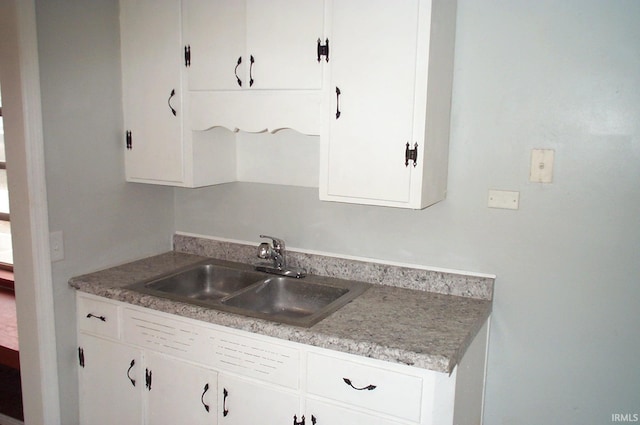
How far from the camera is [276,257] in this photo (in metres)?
2.43

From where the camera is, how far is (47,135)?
2098mm

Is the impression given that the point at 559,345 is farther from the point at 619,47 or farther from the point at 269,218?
the point at 269,218

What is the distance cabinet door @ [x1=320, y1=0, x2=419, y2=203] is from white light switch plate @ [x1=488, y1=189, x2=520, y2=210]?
426 millimetres

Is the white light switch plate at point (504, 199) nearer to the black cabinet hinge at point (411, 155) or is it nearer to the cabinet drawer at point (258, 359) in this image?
the black cabinet hinge at point (411, 155)

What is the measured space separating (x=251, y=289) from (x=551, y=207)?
1296mm

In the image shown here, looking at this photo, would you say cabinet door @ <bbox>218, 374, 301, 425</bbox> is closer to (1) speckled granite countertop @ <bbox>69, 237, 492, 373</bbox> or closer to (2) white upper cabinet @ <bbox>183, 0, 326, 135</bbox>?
(1) speckled granite countertop @ <bbox>69, 237, 492, 373</bbox>

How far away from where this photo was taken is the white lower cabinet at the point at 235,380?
1650 millimetres

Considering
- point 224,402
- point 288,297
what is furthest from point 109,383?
point 288,297

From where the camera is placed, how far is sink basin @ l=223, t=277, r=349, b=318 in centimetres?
226

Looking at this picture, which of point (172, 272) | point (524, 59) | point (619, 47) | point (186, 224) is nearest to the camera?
point (619, 47)

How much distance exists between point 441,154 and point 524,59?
0.47 metres

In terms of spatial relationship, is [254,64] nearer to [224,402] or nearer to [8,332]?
[224,402]

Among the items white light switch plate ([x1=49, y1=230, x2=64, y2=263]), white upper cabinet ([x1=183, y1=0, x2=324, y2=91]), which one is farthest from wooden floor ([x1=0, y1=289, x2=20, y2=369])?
white upper cabinet ([x1=183, y1=0, x2=324, y2=91])

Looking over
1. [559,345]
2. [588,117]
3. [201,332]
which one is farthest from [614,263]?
[201,332]
